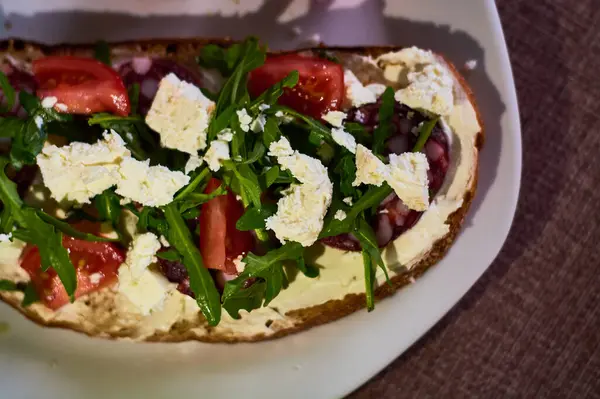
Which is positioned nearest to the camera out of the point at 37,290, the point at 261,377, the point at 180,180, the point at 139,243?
the point at 180,180

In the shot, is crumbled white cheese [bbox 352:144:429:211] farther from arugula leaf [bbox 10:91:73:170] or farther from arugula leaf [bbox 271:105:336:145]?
arugula leaf [bbox 10:91:73:170]

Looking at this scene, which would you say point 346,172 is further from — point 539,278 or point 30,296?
point 30,296

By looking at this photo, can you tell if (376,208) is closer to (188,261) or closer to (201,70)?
(188,261)

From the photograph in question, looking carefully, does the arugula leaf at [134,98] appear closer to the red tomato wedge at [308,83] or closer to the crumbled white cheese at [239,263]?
the red tomato wedge at [308,83]

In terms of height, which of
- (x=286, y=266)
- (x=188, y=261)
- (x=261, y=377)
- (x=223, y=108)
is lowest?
(x=261, y=377)

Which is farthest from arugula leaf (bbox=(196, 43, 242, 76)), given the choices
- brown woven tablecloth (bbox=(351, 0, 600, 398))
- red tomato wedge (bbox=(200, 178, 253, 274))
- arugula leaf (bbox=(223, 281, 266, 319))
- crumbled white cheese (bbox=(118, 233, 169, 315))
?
brown woven tablecloth (bbox=(351, 0, 600, 398))

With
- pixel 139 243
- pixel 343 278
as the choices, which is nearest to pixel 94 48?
pixel 139 243
